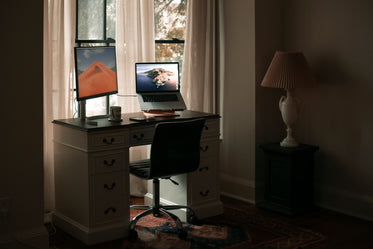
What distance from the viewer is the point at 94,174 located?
3.45 meters

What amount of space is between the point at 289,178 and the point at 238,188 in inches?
27.0

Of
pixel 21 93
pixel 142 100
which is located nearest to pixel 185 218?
pixel 142 100

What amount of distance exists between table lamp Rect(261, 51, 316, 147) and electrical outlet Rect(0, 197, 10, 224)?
7.27 feet

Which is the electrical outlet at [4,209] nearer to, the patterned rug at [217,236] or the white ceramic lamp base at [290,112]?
the patterned rug at [217,236]

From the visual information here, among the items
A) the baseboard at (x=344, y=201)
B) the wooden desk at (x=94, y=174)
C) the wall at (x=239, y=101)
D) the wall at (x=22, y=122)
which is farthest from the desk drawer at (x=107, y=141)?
the baseboard at (x=344, y=201)

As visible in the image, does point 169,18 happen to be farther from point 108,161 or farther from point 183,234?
point 183,234

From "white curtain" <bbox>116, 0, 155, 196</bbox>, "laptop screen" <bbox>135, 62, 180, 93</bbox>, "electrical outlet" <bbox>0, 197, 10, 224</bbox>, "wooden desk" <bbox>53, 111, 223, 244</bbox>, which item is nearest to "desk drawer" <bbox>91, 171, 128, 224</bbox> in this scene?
"wooden desk" <bbox>53, 111, 223, 244</bbox>

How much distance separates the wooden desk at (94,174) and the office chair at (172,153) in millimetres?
160

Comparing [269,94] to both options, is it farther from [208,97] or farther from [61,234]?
[61,234]

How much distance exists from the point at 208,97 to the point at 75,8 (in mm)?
1490

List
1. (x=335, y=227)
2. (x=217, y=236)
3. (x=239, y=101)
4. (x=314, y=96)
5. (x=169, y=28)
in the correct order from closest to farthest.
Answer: (x=217, y=236), (x=335, y=227), (x=314, y=96), (x=239, y=101), (x=169, y=28)

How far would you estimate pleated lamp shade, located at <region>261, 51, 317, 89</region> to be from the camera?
4047mm

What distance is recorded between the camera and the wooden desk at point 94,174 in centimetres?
345

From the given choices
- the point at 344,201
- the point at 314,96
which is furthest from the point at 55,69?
the point at 344,201
